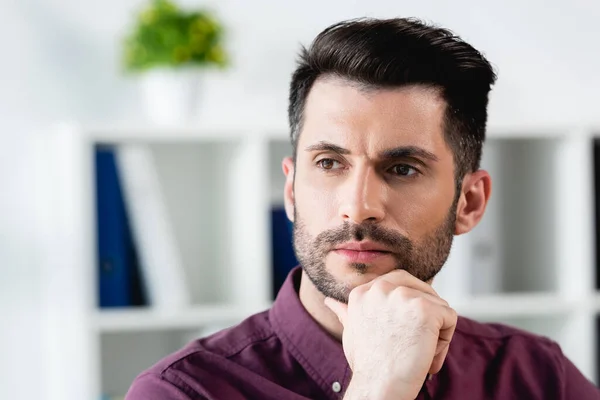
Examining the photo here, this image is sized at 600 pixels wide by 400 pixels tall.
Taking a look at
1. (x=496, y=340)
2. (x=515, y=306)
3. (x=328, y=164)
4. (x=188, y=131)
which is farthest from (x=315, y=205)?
(x=515, y=306)

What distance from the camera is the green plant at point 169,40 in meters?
2.54

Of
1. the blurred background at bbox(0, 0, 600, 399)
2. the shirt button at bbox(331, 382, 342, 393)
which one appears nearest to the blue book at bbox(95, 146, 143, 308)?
the blurred background at bbox(0, 0, 600, 399)

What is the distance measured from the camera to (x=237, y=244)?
258 cm

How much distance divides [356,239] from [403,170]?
0.15 m

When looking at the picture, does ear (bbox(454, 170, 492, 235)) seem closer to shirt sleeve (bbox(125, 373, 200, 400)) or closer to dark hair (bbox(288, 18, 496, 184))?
dark hair (bbox(288, 18, 496, 184))

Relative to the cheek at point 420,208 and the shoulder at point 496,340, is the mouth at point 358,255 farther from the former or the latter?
the shoulder at point 496,340

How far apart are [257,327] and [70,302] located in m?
1.02

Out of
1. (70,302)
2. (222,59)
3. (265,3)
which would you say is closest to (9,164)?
(70,302)

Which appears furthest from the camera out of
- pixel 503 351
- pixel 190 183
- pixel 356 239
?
pixel 190 183

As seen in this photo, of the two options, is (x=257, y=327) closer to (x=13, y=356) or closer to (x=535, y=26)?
→ (x=13, y=356)

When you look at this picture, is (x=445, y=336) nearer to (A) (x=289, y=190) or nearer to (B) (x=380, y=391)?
(B) (x=380, y=391)

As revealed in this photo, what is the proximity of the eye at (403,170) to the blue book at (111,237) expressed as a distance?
1.15 metres

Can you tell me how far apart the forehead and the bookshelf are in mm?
991

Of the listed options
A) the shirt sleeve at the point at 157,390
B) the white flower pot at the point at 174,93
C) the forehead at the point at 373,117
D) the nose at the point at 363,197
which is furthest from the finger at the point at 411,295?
the white flower pot at the point at 174,93
